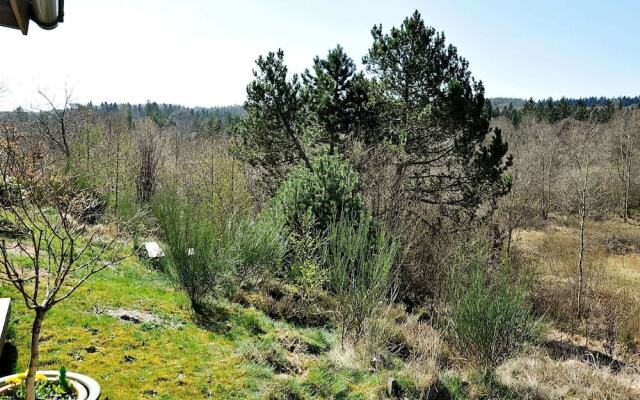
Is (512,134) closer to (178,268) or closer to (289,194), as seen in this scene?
(289,194)

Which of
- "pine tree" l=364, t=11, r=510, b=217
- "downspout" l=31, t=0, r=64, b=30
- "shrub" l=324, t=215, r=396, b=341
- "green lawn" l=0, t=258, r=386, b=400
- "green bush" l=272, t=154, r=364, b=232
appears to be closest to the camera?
"downspout" l=31, t=0, r=64, b=30

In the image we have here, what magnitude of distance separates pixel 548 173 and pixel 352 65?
25.5 meters

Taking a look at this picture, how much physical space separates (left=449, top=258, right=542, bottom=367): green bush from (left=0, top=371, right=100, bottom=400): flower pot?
16.1ft

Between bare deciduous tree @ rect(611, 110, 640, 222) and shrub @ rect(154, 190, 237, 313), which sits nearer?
shrub @ rect(154, 190, 237, 313)

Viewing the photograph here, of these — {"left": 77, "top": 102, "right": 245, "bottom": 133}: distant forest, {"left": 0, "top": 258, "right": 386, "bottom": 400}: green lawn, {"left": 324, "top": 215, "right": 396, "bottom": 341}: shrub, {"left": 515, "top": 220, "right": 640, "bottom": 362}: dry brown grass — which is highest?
{"left": 77, "top": 102, "right": 245, "bottom": 133}: distant forest

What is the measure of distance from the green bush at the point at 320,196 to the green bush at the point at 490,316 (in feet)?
12.4

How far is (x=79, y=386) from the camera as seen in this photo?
13.4 feet

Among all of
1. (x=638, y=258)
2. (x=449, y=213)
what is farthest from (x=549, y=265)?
(x=638, y=258)

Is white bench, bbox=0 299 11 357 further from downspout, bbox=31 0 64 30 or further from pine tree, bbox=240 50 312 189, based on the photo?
pine tree, bbox=240 50 312 189

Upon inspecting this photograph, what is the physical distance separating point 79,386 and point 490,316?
519cm

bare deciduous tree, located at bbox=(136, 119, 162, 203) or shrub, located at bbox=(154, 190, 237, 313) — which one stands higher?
bare deciduous tree, located at bbox=(136, 119, 162, 203)

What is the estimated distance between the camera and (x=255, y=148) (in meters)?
15.5

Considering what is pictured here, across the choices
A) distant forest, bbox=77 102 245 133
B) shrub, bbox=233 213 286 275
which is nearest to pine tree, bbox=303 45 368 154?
shrub, bbox=233 213 286 275

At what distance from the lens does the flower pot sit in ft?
12.8
